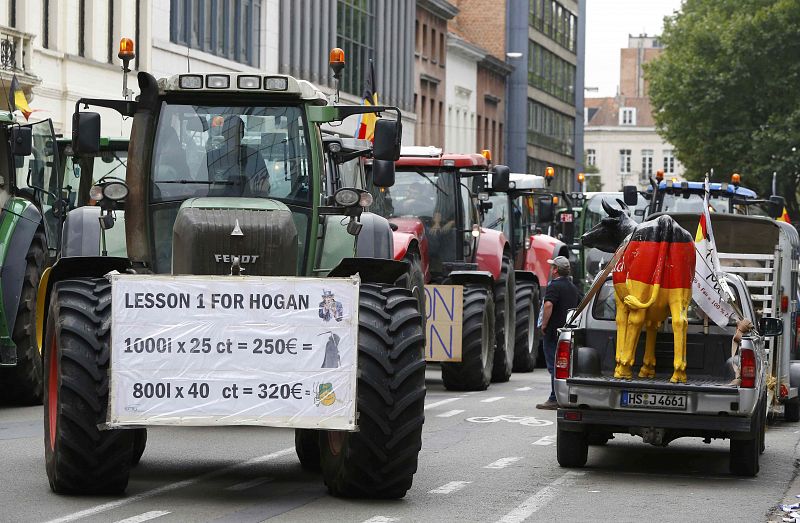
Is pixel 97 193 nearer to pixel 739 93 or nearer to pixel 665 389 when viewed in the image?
pixel 665 389

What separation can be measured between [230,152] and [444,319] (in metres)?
9.92

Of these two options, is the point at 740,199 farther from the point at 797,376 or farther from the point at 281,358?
the point at 281,358

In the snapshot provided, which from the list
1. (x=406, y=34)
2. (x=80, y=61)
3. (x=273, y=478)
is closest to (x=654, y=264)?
(x=273, y=478)

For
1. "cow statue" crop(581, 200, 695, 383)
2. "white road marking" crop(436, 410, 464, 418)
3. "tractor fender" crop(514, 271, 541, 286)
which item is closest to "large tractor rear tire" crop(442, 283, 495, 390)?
"white road marking" crop(436, 410, 464, 418)

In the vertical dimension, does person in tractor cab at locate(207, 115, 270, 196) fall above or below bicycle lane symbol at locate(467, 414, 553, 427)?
above

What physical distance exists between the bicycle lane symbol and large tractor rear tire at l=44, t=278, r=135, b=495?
7402 mm

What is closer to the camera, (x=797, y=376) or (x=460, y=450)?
(x=460, y=450)

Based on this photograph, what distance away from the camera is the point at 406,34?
7062cm

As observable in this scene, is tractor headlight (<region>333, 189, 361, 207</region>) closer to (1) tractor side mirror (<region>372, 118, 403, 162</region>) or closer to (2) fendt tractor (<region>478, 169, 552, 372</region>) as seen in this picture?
(1) tractor side mirror (<region>372, 118, 403, 162</region>)

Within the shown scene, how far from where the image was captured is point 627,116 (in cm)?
16750

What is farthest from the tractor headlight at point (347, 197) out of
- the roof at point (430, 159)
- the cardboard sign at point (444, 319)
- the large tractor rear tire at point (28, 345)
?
the roof at point (430, 159)

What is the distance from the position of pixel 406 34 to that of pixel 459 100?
1477cm

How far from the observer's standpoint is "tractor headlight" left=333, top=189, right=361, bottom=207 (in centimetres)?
1263

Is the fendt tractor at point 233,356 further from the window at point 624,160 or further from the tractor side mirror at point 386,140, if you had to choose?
the window at point 624,160
